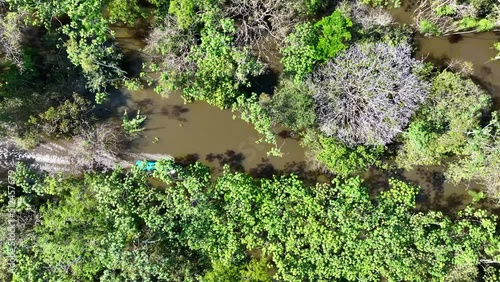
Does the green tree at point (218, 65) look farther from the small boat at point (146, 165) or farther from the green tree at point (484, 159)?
the green tree at point (484, 159)

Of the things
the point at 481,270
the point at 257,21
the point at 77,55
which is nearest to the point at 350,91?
the point at 257,21

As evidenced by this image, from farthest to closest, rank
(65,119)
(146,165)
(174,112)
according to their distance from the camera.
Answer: (174,112) → (146,165) → (65,119)

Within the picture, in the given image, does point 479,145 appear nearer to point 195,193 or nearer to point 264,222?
point 264,222

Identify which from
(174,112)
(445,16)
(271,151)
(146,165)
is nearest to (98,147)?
(146,165)

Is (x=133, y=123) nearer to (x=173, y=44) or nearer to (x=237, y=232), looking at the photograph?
(x=173, y=44)

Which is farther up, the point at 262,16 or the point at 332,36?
the point at 262,16

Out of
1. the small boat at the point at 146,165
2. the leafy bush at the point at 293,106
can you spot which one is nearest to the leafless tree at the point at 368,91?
the leafy bush at the point at 293,106

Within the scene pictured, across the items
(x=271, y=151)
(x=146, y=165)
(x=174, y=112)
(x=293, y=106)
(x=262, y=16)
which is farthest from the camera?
(x=174, y=112)
